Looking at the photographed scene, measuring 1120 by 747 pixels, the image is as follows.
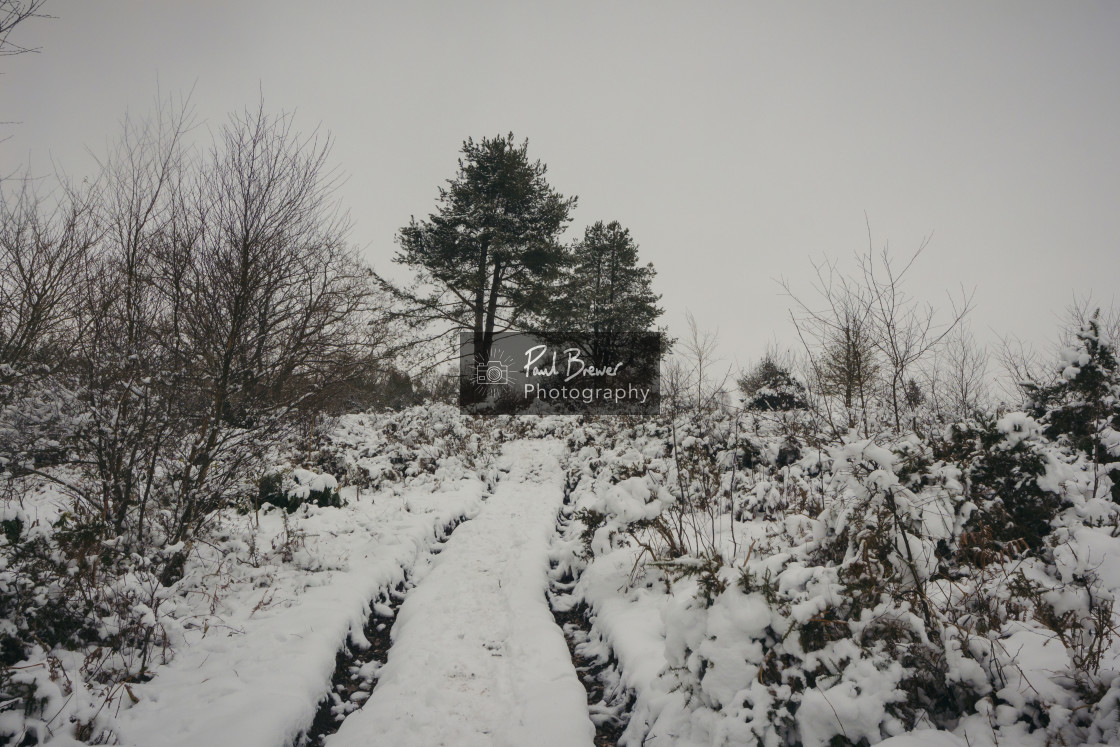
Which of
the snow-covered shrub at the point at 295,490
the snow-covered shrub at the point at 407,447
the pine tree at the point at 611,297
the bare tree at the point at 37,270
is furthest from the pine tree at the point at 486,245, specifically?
the bare tree at the point at 37,270

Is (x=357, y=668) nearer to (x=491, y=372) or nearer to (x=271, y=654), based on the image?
(x=271, y=654)

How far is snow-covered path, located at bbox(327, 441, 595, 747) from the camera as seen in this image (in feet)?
10.6

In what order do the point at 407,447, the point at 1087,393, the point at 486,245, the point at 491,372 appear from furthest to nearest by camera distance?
the point at 491,372
the point at 486,245
the point at 407,447
the point at 1087,393

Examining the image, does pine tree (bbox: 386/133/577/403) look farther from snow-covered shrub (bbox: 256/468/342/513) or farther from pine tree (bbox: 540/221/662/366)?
snow-covered shrub (bbox: 256/468/342/513)

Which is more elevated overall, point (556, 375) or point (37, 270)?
point (556, 375)

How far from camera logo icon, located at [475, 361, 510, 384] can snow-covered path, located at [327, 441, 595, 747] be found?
37.8ft

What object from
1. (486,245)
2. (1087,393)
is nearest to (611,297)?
(486,245)

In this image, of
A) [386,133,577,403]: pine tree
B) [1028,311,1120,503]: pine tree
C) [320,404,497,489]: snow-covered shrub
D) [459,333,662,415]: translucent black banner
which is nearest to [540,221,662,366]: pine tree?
[459,333,662,415]: translucent black banner

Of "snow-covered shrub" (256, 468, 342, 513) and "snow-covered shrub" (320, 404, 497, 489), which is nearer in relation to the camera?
"snow-covered shrub" (256, 468, 342, 513)

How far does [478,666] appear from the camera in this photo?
13.3 feet

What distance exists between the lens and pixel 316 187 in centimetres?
524

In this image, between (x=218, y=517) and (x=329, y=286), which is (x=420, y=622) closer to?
(x=218, y=517)

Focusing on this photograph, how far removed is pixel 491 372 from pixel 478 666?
15018 mm

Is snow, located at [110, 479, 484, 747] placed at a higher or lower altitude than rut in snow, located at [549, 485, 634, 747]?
higher
